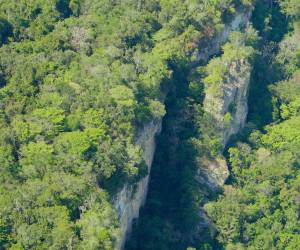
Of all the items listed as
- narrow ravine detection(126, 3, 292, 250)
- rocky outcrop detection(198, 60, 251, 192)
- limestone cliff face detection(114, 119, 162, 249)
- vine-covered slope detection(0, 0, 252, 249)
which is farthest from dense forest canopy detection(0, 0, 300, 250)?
limestone cliff face detection(114, 119, 162, 249)

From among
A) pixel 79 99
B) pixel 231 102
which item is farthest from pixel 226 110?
pixel 79 99

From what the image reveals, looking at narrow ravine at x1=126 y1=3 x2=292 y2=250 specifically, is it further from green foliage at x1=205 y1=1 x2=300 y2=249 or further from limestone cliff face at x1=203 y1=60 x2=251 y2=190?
green foliage at x1=205 y1=1 x2=300 y2=249

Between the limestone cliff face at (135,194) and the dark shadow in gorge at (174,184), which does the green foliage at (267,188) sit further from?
the limestone cliff face at (135,194)

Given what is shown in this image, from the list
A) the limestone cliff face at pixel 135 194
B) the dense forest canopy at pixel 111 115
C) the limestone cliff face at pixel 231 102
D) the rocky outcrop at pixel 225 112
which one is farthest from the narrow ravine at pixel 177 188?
the limestone cliff face at pixel 135 194

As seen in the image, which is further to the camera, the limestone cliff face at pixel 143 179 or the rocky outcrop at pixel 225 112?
the rocky outcrop at pixel 225 112

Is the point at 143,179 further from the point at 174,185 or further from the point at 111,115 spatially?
the point at 174,185

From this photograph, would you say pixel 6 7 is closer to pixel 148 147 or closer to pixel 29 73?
pixel 29 73

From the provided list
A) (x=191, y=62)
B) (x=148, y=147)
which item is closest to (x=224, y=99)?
(x=191, y=62)
